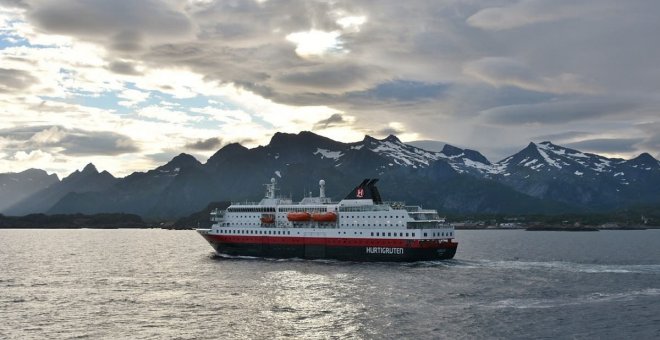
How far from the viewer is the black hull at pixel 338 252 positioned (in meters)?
80.2

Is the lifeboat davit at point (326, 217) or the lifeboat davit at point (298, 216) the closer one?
the lifeboat davit at point (326, 217)

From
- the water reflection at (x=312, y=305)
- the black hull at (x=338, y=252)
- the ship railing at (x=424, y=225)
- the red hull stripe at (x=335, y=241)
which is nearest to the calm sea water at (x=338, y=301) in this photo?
the water reflection at (x=312, y=305)

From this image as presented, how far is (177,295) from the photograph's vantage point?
5888cm

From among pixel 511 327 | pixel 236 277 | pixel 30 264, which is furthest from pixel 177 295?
pixel 30 264

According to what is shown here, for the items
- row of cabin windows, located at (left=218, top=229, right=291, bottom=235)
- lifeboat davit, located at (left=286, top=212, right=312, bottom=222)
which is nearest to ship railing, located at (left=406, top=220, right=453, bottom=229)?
lifeboat davit, located at (left=286, top=212, right=312, bottom=222)

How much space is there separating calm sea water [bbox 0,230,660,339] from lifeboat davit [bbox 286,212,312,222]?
8465mm

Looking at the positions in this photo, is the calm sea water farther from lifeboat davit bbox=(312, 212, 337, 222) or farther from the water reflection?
lifeboat davit bbox=(312, 212, 337, 222)

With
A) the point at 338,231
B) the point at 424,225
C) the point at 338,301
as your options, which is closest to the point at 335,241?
the point at 338,231

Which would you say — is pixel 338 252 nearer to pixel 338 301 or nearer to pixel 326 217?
pixel 326 217

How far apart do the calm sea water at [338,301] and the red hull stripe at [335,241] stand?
291 cm

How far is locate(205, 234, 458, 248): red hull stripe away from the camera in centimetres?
7981

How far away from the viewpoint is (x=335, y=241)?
278ft

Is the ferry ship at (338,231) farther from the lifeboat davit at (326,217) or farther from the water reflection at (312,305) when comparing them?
the water reflection at (312,305)

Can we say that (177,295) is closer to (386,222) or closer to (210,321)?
(210,321)
